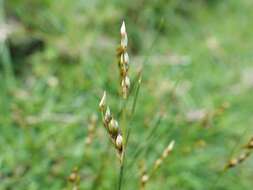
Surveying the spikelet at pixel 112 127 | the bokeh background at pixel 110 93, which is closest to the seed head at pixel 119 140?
the spikelet at pixel 112 127

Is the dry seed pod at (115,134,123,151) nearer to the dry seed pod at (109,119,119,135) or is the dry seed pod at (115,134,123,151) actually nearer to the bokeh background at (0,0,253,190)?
the dry seed pod at (109,119,119,135)

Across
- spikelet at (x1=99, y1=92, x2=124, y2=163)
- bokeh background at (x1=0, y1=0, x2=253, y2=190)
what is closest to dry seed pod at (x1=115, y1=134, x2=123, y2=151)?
spikelet at (x1=99, y1=92, x2=124, y2=163)

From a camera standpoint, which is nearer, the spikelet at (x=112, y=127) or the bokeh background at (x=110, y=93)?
the spikelet at (x=112, y=127)

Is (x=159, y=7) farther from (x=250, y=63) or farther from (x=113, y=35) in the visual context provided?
(x=250, y=63)

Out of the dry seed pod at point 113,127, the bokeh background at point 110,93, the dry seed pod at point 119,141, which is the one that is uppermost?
the dry seed pod at point 113,127

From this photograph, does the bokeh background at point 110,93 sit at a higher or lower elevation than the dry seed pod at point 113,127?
lower

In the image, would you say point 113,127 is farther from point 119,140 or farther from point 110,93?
point 110,93

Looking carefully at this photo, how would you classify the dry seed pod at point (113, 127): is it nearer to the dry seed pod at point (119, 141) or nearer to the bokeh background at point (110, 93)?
the dry seed pod at point (119, 141)

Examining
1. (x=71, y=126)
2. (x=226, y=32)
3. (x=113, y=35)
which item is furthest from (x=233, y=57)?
(x=71, y=126)
